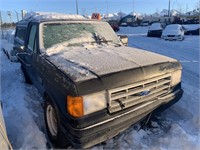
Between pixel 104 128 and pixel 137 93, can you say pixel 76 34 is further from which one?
pixel 104 128

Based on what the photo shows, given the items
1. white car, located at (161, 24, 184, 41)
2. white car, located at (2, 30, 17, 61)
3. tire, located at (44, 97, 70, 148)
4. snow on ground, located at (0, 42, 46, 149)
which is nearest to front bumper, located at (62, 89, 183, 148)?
tire, located at (44, 97, 70, 148)

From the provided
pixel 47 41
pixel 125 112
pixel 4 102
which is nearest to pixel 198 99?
pixel 125 112

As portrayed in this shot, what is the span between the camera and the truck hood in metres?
2.62

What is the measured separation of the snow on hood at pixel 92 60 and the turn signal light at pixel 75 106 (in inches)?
8.9

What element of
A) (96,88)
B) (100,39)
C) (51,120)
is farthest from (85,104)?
(100,39)

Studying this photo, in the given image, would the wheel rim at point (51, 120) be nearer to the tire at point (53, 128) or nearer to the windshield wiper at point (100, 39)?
the tire at point (53, 128)

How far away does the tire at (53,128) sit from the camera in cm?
296

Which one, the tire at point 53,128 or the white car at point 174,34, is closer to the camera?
the tire at point 53,128

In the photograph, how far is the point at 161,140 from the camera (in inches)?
126

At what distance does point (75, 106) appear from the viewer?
2.47 m

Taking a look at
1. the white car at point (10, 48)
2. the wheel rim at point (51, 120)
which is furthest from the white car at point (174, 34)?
the wheel rim at point (51, 120)

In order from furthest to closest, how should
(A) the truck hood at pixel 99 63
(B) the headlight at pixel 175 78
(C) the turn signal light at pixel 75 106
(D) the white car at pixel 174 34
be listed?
(D) the white car at pixel 174 34 → (B) the headlight at pixel 175 78 → (A) the truck hood at pixel 99 63 → (C) the turn signal light at pixel 75 106

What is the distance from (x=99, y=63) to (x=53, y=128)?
1206 mm

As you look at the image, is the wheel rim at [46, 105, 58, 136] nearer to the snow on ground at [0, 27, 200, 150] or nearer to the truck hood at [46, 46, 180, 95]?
the snow on ground at [0, 27, 200, 150]
